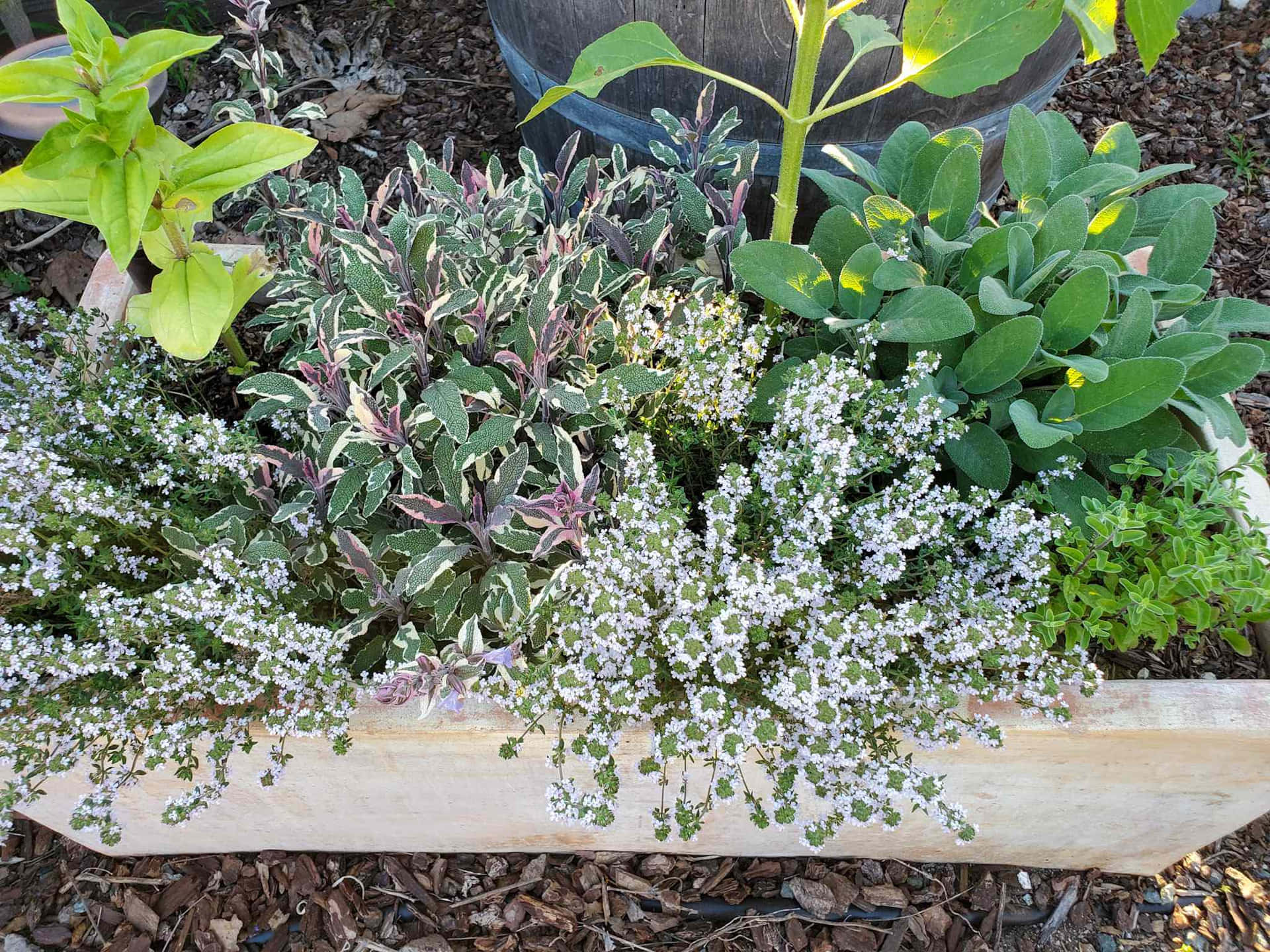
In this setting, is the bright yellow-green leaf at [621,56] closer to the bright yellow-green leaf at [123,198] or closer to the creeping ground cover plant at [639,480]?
the creeping ground cover plant at [639,480]

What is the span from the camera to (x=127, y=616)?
123 cm

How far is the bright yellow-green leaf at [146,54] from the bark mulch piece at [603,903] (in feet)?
4.67

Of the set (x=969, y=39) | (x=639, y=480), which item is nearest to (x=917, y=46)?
(x=969, y=39)

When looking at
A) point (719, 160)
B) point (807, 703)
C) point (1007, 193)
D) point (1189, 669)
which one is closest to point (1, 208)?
point (719, 160)

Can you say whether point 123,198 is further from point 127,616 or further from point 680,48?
point 680,48

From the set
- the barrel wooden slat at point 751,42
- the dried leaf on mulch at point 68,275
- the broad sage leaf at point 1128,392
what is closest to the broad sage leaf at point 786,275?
the broad sage leaf at point 1128,392

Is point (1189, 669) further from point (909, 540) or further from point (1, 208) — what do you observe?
point (1, 208)

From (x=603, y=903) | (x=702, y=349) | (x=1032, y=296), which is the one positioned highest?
(x=1032, y=296)

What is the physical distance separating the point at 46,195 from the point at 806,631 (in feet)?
4.31

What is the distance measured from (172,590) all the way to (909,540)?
3.27ft

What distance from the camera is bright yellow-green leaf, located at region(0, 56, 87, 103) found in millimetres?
1197

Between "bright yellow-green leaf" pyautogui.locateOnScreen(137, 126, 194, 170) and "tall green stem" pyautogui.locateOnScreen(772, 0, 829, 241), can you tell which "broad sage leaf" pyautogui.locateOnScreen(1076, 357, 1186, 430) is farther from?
"bright yellow-green leaf" pyautogui.locateOnScreen(137, 126, 194, 170)

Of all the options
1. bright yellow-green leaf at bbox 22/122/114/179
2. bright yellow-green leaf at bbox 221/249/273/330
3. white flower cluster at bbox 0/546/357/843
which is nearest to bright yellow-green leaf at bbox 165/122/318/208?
bright yellow-green leaf at bbox 22/122/114/179

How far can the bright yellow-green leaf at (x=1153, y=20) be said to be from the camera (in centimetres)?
92
